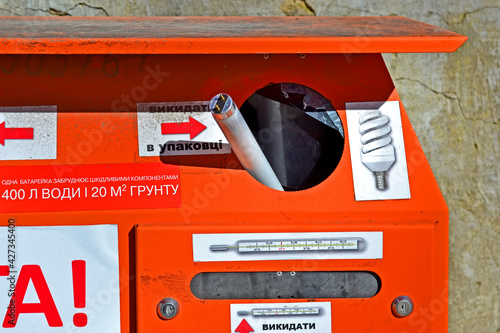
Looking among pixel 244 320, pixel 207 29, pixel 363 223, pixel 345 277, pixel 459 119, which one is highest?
pixel 207 29

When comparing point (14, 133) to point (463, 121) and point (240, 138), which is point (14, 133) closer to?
point (240, 138)

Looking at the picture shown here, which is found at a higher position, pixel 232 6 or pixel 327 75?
pixel 232 6

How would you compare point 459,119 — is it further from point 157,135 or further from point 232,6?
point 157,135

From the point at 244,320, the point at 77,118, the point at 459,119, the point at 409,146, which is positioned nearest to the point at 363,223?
the point at 409,146

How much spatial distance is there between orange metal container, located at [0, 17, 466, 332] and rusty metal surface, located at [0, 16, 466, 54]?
19mm

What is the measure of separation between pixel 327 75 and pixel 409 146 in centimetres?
30

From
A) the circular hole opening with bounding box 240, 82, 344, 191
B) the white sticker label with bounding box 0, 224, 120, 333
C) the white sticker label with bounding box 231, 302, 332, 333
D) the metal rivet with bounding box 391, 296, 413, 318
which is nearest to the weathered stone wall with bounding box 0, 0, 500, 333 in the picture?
the circular hole opening with bounding box 240, 82, 344, 191

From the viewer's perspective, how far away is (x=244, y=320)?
150cm

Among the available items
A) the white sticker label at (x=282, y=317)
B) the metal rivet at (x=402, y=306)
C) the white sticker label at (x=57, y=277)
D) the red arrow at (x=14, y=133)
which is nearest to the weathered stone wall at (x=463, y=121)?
the metal rivet at (x=402, y=306)

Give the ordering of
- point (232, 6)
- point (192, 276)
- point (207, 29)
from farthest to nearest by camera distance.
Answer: point (232, 6) → point (207, 29) → point (192, 276)

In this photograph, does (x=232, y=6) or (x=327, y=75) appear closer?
(x=327, y=75)

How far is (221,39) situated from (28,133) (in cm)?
57

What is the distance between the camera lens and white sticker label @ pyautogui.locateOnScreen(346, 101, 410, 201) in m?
1.52

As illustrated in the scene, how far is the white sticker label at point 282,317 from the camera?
150 cm
